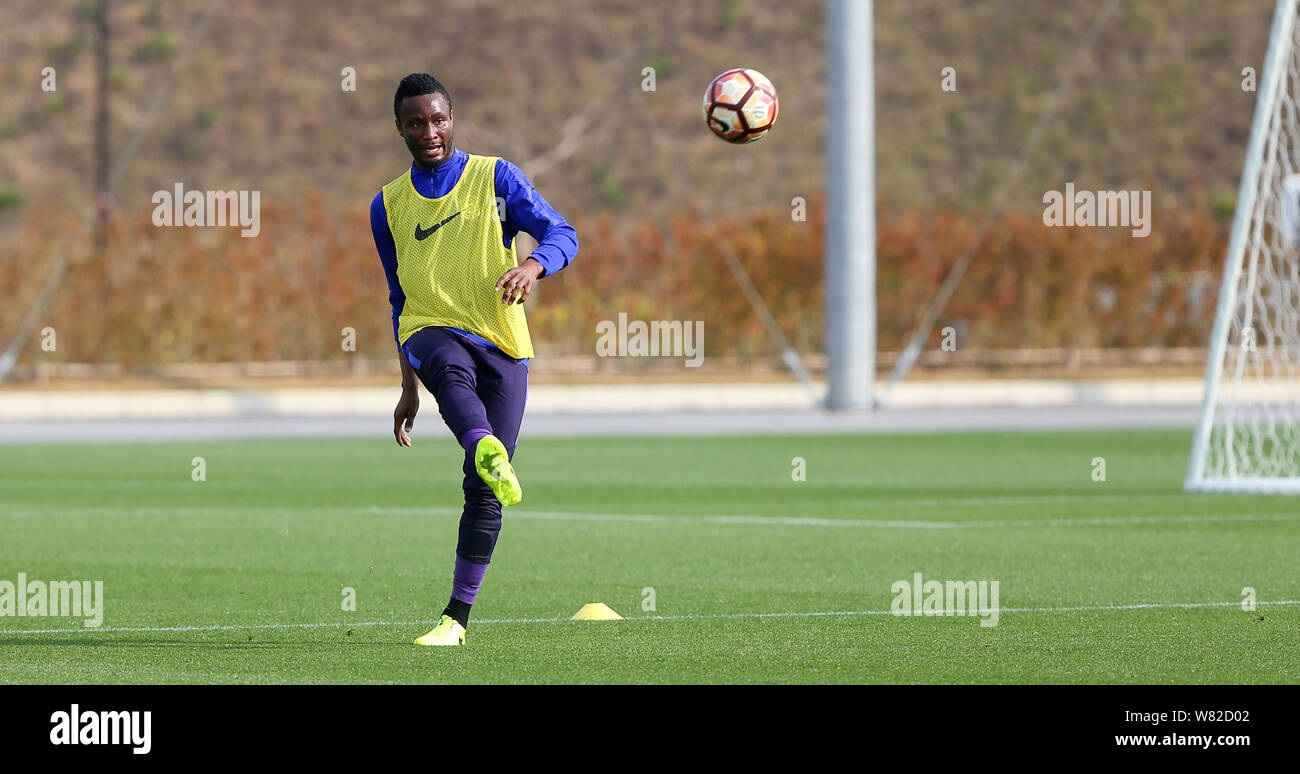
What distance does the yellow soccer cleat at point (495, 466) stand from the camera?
25.9ft

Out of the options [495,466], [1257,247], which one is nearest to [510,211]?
[495,466]

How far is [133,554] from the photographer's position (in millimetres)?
13125

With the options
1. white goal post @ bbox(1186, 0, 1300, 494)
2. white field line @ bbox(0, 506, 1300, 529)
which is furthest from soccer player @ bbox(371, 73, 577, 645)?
white goal post @ bbox(1186, 0, 1300, 494)

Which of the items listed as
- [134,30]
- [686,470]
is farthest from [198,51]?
[686,470]

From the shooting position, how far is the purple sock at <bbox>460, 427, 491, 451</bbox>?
26.2 feet

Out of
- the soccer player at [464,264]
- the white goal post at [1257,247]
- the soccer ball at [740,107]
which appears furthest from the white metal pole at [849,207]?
the soccer player at [464,264]

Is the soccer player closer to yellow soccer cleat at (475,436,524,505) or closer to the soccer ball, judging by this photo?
yellow soccer cleat at (475,436,524,505)

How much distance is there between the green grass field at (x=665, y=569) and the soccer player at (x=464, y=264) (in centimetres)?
82

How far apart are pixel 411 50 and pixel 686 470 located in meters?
55.6

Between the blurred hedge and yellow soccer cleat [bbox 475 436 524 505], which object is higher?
the blurred hedge

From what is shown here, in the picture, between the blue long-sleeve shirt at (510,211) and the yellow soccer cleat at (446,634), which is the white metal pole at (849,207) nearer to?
the blue long-sleeve shirt at (510,211)

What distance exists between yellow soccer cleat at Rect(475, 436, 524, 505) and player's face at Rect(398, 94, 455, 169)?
1289 mm
